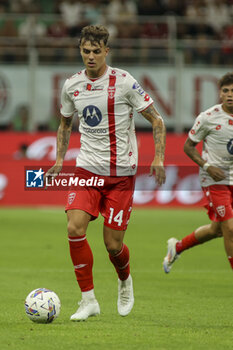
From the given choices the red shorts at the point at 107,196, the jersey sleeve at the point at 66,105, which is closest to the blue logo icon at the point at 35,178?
the red shorts at the point at 107,196

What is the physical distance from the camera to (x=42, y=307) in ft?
20.7

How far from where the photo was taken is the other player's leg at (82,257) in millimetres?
6512

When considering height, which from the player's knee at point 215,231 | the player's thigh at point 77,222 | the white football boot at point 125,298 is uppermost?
the player's thigh at point 77,222

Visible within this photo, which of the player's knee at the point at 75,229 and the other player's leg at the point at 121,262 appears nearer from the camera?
the player's knee at the point at 75,229

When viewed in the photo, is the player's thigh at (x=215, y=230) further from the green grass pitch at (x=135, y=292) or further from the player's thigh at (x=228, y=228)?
the player's thigh at (x=228, y=228)

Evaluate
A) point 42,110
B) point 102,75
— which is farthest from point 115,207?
point 42,110

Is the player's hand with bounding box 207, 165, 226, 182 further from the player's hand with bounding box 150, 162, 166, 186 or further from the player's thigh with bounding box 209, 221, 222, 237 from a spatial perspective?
the player's hand with bounding box 150, 162, 166, 186

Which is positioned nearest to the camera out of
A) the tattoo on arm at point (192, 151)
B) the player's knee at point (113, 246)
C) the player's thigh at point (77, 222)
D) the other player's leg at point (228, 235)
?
the player's thigh at point (77, 222)

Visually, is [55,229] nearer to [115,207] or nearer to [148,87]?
[148,87]

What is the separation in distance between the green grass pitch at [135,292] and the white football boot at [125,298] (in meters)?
0.08

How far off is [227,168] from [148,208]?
9983 mm

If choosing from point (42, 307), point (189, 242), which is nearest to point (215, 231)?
point (189, 242)

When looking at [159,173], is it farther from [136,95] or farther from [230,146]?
[230,146]

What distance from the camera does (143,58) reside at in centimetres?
1997
